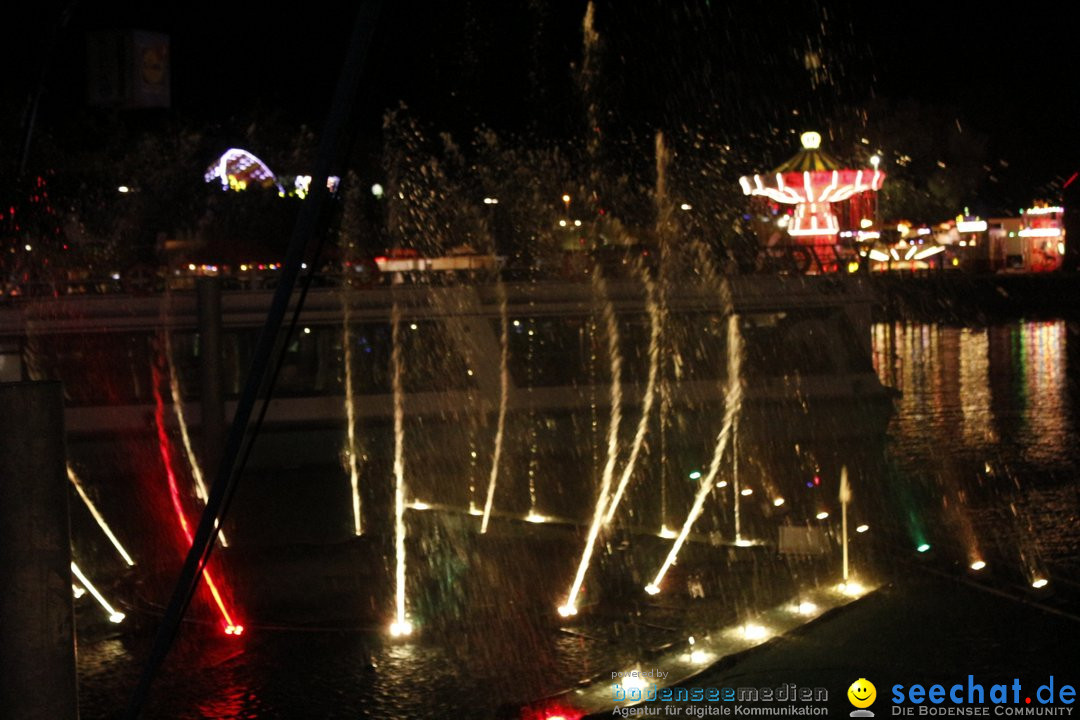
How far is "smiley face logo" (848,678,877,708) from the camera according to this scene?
6082 millimetres

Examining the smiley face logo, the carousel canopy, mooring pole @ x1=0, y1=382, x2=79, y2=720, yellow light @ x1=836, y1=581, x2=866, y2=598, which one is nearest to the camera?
mooring pole @ x1=0, y1=382, x2=79, y2=720

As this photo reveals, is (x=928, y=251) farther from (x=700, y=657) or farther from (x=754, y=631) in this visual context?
(x=700, y=657)

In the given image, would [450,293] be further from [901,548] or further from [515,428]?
[901,548]

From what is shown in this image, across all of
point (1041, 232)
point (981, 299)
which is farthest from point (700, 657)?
point (1041, 232)

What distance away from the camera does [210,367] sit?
18766mm

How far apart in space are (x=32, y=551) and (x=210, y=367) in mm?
16830

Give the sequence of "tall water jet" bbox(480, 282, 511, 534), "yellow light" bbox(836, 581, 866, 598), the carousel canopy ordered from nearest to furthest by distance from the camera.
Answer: "yellow light" bbox(836, 581, 866, 598) < "tall water jet" bbox(480, 282, 511, 534) < the carousel canopy

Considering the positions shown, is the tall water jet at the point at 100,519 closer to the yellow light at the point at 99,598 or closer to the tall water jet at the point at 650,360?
the yellow light at the point at 99,598

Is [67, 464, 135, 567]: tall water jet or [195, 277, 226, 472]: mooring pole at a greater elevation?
[195, 277, 226, 472]: mooring pole

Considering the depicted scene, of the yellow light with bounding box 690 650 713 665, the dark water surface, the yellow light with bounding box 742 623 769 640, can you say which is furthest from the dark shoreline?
the yellow light with bounding box 690 650 713 665

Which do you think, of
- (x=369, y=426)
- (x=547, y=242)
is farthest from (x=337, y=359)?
(x=547, y=242)

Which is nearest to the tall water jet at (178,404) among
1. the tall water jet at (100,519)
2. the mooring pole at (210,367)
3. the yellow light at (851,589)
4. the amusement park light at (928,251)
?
the mooring pole at (210,367)

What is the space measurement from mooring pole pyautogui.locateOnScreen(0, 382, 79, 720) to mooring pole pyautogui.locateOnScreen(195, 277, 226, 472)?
16.2m

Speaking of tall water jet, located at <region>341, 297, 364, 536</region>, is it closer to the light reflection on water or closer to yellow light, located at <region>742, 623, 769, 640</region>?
the light reflection on water
